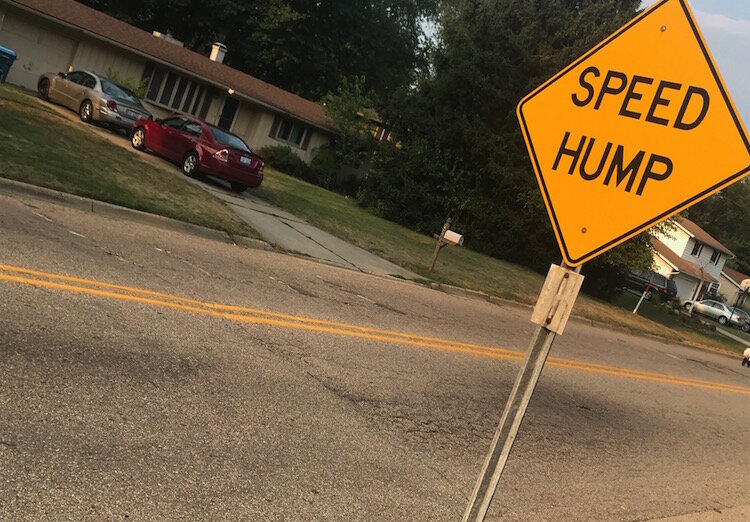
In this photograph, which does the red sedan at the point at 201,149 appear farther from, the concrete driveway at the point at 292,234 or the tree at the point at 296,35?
the tree at the point at 296,35

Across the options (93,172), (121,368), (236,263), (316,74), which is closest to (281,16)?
(316,74)

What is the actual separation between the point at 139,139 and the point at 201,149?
261cm

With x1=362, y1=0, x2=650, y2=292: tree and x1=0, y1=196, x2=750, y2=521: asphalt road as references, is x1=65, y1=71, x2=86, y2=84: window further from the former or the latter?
x1=0, y1=196, x2=750, y2=521: asphalt road

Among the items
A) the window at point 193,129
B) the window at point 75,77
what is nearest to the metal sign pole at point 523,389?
the window at point 193,129

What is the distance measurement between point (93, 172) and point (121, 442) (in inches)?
389

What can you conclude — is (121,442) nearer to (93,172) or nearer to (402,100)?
(93,172)

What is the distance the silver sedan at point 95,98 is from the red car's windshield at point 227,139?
3.51 m

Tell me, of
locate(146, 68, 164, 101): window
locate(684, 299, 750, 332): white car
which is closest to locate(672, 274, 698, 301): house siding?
locate(684, 299, 750, 332): white car

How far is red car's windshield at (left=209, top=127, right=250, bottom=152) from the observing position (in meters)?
18.2

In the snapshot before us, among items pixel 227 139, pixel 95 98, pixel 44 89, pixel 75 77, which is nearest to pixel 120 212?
pixel 227 139

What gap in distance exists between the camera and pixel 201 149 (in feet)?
58.3

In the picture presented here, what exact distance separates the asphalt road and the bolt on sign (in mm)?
2423

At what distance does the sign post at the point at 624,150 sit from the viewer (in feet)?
9.84

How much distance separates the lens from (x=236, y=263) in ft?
33.9
